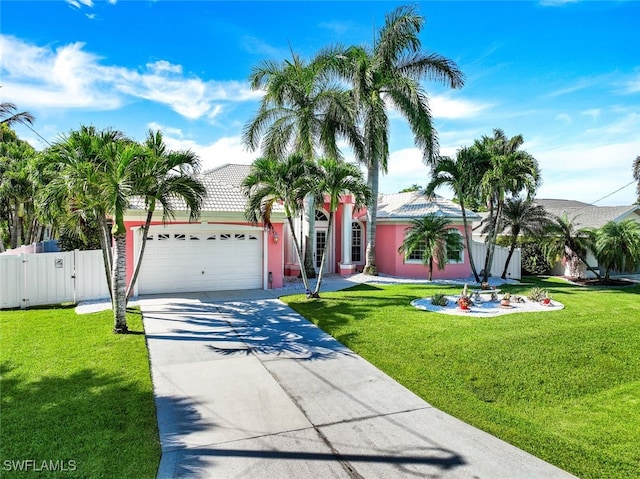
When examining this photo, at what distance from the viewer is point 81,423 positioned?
4891 mm

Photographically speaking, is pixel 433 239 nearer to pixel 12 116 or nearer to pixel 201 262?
pixel 201 262

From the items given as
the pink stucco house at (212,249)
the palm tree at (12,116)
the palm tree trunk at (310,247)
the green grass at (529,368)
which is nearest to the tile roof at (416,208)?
the pink stucco house at (212,249)

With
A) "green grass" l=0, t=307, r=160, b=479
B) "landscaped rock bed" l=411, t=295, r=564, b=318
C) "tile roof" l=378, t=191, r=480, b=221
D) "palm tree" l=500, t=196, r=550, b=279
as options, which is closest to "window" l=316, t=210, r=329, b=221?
"tile roof" l=378, t=191, r=480, b=221

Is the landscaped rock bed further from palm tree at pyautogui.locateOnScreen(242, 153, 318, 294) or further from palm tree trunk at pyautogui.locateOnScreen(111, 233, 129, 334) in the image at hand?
palm tree trunk at pyautogui.locateOnScreen(111, 233, 129, 334)

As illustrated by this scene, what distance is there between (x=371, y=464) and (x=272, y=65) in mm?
17538

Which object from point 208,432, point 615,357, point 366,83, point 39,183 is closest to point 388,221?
point 366,83

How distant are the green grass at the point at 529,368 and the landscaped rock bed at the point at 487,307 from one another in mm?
432

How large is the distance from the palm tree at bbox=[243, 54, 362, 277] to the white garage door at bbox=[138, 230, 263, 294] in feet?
13.5

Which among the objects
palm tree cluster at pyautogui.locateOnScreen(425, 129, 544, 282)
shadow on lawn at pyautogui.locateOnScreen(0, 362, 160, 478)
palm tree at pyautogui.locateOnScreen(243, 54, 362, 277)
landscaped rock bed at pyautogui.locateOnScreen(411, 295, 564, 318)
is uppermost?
palm tree at pyautogui.locateOnScreen(243, 54, 362, 277)

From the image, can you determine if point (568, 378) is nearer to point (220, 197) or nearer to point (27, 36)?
point (220, 197)

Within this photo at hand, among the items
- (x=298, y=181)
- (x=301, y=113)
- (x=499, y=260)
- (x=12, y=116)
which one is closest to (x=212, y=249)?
(x=298, y=181)

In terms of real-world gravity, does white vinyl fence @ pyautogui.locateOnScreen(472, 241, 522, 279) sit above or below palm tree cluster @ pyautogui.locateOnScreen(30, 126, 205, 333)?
below

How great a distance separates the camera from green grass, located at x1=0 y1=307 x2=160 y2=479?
4.18 meters

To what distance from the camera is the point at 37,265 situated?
11711mm
